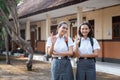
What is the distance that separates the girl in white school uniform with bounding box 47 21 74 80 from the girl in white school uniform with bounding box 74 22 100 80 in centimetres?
16

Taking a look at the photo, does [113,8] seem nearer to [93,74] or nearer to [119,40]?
[119,40]

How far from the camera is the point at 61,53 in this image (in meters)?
5.68

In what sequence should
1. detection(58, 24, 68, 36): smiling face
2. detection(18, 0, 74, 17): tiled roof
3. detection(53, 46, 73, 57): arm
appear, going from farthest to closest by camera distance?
detection(18, 0, 74, 17): tiled roof, detection(58, 24, 68, 36): smiling face, detection(53, 46, 73, 57): arm

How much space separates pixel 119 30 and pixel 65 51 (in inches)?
449

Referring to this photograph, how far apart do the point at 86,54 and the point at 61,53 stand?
0.42 metres

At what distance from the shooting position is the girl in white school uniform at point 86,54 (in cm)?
568

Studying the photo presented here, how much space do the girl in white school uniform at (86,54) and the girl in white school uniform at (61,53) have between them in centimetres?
16

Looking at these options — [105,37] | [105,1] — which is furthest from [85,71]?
[105,37]

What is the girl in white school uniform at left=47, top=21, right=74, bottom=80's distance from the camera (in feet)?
18.7

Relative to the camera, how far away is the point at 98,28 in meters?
18.5

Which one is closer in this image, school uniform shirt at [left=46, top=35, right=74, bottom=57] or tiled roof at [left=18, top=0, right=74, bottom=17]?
school uniform shirt at [left=46, top=35, right=74, bottom=57]

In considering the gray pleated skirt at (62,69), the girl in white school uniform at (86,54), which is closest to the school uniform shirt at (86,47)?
the girl in white school uniform at (86,54)

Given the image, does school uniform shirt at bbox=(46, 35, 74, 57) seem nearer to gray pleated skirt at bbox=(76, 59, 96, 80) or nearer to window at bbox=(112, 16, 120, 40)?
gray pleated skirt at bbox=(76, 59, 96, 80)

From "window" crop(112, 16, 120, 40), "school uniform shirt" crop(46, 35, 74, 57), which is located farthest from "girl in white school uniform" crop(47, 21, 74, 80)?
"window" crop(112, 16, 120, 40)
